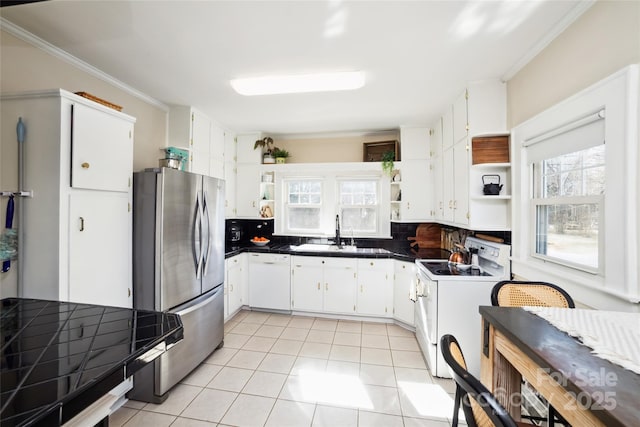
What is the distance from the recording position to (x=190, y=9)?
1474mm

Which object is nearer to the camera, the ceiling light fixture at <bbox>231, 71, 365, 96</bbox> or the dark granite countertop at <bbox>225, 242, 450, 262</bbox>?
the ceiling light fixture at <bbox>231, 71, 365, 96</bbox>

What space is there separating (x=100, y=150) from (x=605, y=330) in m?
2.78

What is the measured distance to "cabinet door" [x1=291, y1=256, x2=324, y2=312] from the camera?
3375mm

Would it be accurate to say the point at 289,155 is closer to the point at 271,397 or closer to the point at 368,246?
the point at 368,246

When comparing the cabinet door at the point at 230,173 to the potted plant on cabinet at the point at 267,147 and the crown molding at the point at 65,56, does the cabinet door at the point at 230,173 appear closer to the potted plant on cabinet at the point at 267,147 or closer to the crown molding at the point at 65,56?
the potted plant on cabinet at the point at 267,147

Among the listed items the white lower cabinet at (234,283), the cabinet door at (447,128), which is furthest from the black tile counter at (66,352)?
the cabinet door at (447,128)

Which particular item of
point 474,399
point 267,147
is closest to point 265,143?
point 267,147

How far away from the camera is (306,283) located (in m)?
3.41

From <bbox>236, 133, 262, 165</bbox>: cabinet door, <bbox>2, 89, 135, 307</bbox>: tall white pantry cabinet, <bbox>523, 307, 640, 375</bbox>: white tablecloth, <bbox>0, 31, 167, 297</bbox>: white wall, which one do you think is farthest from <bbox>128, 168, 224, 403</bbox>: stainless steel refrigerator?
<bbox>523, 307, 640, 375</bbox>: white tablecloth

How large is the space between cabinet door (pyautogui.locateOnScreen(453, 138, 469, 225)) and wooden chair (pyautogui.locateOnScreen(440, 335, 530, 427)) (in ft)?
5.87

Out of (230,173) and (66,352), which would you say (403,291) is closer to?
(230,173)

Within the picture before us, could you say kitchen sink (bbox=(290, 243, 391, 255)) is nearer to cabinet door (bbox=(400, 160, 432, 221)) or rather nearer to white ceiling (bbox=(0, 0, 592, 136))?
cabinet door (bbox=(400, 160, 432, 221))

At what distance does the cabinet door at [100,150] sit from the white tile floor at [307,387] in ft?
5.38

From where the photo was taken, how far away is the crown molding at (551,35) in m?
1.44
